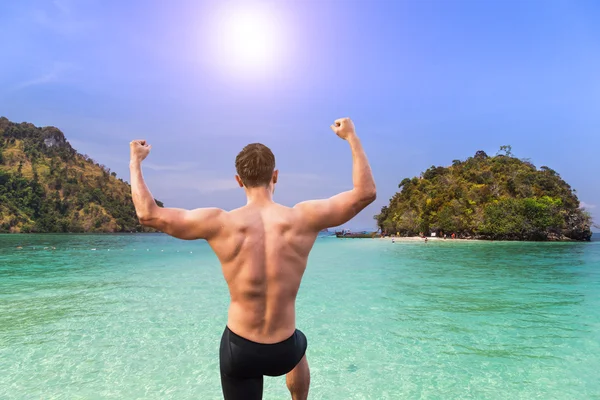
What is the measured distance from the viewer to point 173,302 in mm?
10492

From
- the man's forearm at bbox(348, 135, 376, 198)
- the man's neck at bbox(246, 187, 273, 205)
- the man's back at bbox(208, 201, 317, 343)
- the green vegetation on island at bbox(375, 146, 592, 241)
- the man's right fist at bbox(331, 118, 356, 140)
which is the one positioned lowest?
the man's back at bbox(208, 201, 317, 343)

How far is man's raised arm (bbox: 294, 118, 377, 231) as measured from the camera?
2007 mm

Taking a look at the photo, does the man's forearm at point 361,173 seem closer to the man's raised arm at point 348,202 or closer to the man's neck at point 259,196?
the man's raised arm at point 348,202

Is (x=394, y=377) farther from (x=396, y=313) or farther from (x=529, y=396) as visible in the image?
(x=396, y=313)

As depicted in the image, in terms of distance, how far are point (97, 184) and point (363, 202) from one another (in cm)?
18109

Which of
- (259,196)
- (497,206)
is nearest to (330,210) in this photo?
(259,196)

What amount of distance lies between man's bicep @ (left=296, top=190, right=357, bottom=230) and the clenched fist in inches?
35.6

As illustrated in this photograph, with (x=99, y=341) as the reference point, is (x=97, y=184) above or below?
above

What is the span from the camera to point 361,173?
6.64 feet

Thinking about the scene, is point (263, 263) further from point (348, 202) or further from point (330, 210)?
point (348, 202)

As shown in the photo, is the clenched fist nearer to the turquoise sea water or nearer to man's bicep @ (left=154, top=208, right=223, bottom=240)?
man's bicep @ (left=154, top=208, right=223, bottom=240)

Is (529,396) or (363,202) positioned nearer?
(363,202)

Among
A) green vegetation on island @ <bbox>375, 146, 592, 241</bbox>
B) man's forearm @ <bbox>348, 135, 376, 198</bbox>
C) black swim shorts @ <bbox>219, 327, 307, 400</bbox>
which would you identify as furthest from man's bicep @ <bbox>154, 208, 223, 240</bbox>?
green vegetation on island @ <bbox>375, 146, 592, 241</bbox>

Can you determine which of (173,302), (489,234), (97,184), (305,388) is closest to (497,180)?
(489,234)
